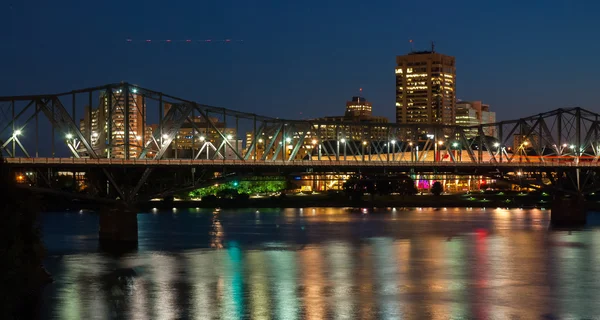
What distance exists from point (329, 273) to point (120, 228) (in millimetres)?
28890

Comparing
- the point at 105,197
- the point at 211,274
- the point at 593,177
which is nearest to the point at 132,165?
the point at 105,197

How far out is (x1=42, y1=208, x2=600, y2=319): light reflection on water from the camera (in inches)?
2033

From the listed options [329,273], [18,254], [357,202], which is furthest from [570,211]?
[18,254]

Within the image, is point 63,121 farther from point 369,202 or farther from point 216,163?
point 369,202

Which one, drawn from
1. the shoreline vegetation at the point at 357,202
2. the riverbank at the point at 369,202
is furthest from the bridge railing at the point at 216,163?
the riverbank at the point at 369,202

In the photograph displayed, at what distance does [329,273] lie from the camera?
67750mm

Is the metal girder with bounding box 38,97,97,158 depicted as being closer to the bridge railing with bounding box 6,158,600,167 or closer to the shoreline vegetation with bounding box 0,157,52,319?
the bridge railing with bounding box 6,158,600,167

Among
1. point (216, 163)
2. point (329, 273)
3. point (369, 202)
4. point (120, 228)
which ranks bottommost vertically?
point (329, 273)

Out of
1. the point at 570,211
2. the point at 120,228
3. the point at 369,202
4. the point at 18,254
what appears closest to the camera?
the point at 18,254

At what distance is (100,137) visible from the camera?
9488cm

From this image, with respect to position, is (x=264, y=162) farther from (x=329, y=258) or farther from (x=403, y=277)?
(x=403, y=277)

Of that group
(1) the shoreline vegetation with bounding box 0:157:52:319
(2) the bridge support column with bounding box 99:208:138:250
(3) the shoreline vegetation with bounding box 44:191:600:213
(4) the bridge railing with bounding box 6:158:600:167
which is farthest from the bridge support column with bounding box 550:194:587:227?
(1) the shoreline vegetation with bounding box 0:157:52:319

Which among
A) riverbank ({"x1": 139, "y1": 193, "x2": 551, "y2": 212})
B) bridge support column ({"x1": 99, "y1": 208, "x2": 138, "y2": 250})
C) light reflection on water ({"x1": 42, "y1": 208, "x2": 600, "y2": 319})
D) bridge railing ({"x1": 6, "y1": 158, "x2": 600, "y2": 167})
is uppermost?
bridge railing ({"x1": 6, "y1": 158, "x2": 600, "y2": 167})

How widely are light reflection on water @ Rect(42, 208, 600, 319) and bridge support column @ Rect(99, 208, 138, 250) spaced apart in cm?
190
